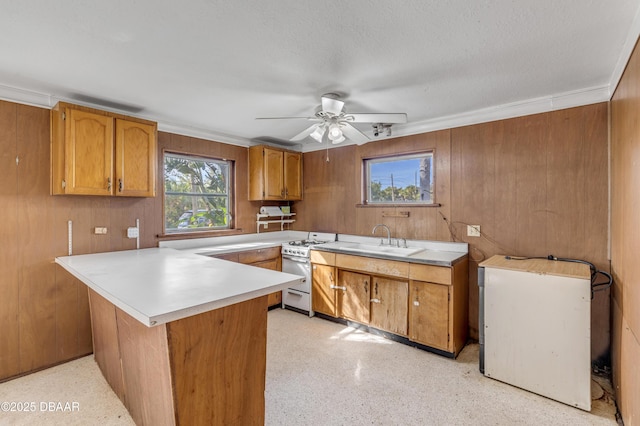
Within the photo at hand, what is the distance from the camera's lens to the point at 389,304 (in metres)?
3.00

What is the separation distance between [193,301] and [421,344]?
2.25 metres

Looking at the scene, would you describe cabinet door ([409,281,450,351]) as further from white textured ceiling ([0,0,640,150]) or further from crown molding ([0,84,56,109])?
crown molding ([0,84,56,109])

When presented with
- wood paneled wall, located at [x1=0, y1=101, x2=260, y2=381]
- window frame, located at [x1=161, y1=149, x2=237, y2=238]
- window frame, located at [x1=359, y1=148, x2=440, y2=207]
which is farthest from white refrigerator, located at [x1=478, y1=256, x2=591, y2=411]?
wood paneled wall, located at [x1=0, y1=101, x2=260, y2=381]

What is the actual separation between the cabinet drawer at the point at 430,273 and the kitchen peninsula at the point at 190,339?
4.90 feet

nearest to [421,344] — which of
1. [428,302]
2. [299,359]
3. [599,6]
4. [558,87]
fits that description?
[428,302]

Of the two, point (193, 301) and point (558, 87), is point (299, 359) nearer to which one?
point (193, 301)

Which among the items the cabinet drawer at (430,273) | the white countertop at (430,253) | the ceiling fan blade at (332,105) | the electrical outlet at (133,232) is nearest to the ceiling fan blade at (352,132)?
the ceiling fan blade at (332,105)

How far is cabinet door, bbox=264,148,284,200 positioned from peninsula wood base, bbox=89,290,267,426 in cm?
245

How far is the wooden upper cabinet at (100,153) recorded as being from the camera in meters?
2.44

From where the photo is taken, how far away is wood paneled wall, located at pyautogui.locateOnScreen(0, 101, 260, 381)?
2.39 meters

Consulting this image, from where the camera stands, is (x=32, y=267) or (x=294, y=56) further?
(x=32, y=267)

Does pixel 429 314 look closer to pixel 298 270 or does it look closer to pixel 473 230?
pixel 473 230

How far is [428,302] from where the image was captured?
2.74 metres

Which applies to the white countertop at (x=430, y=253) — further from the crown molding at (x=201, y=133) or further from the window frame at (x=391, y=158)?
the crown molding at (x=201, y=133)
